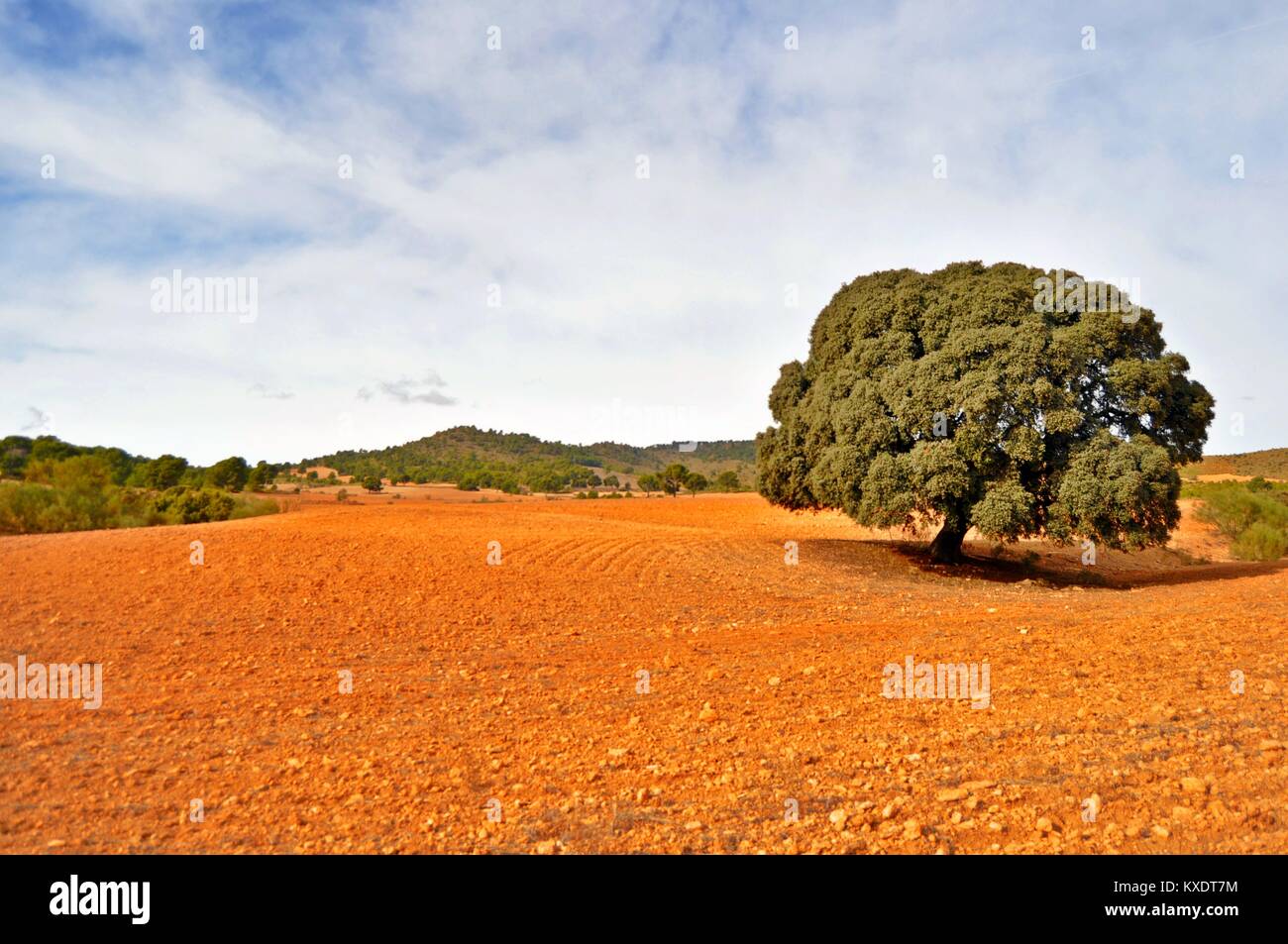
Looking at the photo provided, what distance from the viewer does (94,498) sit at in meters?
21.4

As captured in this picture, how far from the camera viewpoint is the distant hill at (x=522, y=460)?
65.7m

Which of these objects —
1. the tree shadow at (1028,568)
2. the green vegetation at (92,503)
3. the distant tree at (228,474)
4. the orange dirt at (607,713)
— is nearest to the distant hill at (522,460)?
the distant tree at (228,474)

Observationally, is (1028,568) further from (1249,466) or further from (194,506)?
(1249,466)

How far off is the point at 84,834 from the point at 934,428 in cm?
1411

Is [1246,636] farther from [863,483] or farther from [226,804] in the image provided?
[226,804]

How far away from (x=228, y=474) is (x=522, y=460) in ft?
178

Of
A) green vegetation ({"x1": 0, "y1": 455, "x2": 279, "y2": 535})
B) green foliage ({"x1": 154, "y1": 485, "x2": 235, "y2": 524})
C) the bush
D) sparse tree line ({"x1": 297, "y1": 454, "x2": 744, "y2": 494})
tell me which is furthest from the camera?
sparse tree line ({"x1": 297, "y1": 454, "x2": 744, "y2": 494})

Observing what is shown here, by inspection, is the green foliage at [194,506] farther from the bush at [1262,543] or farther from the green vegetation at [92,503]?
the bush at [1262,543]

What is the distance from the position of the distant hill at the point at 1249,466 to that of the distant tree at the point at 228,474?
6654cm

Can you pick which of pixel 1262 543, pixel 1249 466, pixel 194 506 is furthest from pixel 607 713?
pixel 1249 466

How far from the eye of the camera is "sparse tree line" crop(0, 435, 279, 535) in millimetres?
19594

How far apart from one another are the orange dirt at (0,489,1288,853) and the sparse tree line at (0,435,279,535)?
7972mm

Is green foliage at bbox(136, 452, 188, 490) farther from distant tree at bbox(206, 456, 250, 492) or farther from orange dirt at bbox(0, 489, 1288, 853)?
orange dirt at bbox(0, 489, 1288, 853)

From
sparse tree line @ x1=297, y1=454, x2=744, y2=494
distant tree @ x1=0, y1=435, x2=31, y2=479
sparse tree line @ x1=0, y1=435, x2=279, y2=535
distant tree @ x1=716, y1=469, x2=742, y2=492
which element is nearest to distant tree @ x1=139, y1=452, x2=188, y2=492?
sparse tree line @ x1=0, y1=435, x2=279, y2=535
